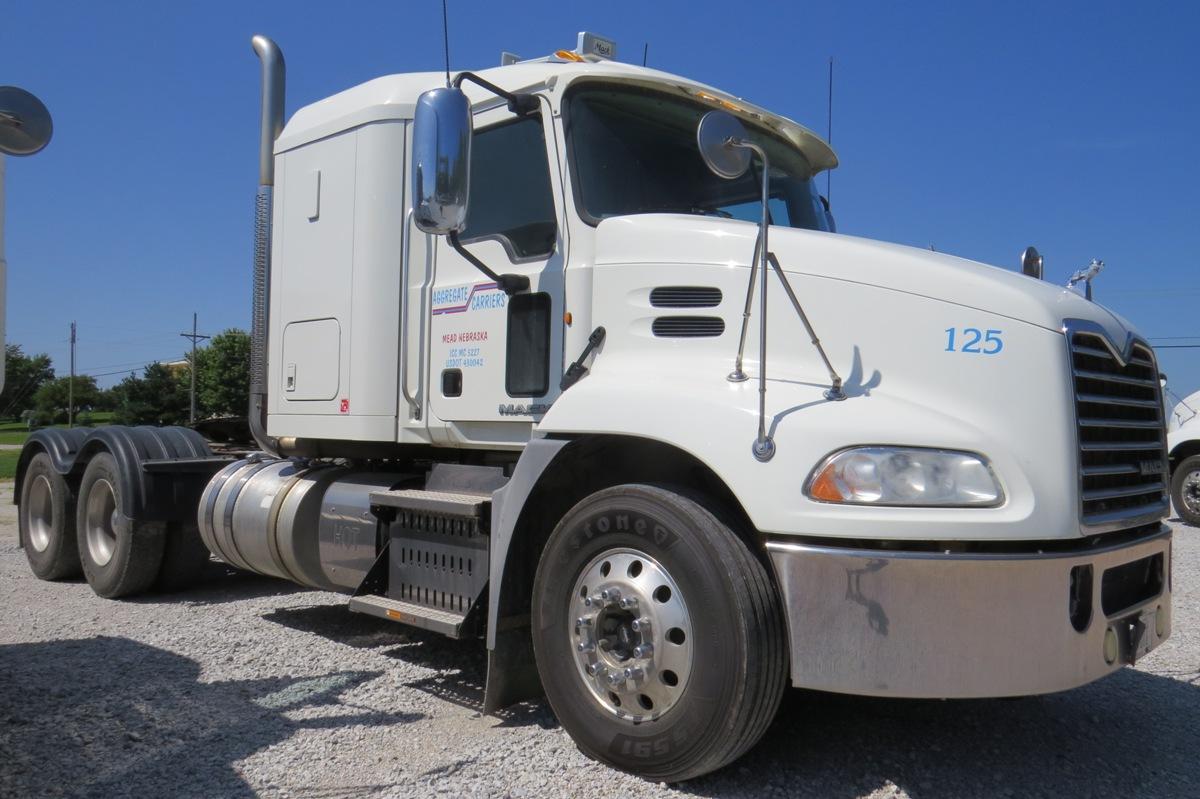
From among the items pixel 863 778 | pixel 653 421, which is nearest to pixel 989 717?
pixel 863 778

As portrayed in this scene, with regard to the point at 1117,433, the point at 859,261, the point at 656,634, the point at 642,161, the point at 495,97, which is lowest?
the point at 656,634

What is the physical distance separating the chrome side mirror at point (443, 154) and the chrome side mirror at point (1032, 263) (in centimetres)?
271

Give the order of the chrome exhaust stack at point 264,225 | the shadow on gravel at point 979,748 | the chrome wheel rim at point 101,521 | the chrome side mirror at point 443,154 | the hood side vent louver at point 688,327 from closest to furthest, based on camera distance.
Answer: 1. the shadow on gravel at point 979,748
2. the hood side vent louver at point 688,327
3. the chrome side mirror at point 443,154
4. the chrome exhaust stack at point 264,225
5. the chrome wheel rim at point 101,521

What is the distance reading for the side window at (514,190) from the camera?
457cm

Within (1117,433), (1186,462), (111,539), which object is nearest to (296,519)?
(111,539)

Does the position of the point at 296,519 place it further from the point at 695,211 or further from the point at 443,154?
the point at 695,211

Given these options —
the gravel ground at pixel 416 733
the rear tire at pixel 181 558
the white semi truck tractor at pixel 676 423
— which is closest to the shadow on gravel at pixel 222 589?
the rear tire at pixel 181 558

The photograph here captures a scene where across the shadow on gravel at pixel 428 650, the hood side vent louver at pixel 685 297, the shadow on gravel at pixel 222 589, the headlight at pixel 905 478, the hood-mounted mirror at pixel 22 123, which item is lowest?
the shadow on gravel at pixel 222 589

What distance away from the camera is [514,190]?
4723 mm

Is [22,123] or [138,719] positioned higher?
[22,123]

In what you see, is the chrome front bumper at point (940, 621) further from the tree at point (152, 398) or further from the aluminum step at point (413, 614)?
the tree at point (152, 398)

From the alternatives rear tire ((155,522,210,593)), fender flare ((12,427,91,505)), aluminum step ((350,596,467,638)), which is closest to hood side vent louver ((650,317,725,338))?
aluminum step ((350,596,467,638))

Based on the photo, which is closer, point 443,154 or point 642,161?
point 443,154

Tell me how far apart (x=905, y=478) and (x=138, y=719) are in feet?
11.3
